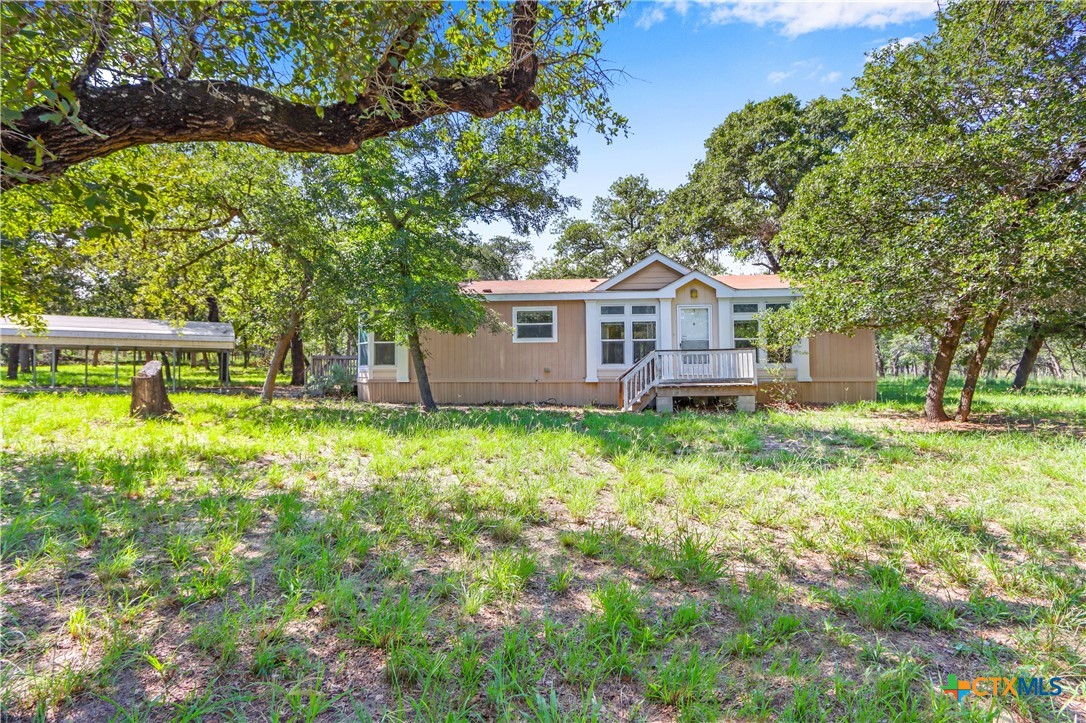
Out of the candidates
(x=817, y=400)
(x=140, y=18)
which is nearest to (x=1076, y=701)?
(x=140, y=18)

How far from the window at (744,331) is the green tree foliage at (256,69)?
9054mm

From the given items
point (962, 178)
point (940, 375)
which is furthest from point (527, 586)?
point (940, 375)

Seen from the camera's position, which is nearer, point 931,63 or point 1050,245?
point 1050,245

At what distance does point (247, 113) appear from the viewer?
3086 mm

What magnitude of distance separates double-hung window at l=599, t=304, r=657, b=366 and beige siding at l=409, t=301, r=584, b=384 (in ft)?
2.01

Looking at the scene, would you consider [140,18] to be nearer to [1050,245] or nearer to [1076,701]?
[1076,701]

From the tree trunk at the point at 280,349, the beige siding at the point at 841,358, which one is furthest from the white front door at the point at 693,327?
the tree trunk at the point at 280,349

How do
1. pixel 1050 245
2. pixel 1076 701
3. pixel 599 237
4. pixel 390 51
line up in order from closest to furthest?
pixel 1076 701 → pixel 390 51 → pixel 1050 245 → pixel 599 237

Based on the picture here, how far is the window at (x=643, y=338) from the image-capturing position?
11.8 meters

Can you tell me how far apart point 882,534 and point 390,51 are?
480 centimetres

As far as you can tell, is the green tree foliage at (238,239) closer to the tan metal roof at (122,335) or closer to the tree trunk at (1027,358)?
the tan metal roof at (122,335)

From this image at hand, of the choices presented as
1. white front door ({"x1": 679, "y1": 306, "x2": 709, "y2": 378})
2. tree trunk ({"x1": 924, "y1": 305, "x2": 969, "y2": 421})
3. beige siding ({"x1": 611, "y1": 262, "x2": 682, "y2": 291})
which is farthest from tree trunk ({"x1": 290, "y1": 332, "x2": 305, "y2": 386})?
tree trunk ({"x1": 924, "y1": 305, "x2": 969, "y2": 421})

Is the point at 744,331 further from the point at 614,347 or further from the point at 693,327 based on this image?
the point at 614,347

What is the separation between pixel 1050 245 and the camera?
17.6ft
